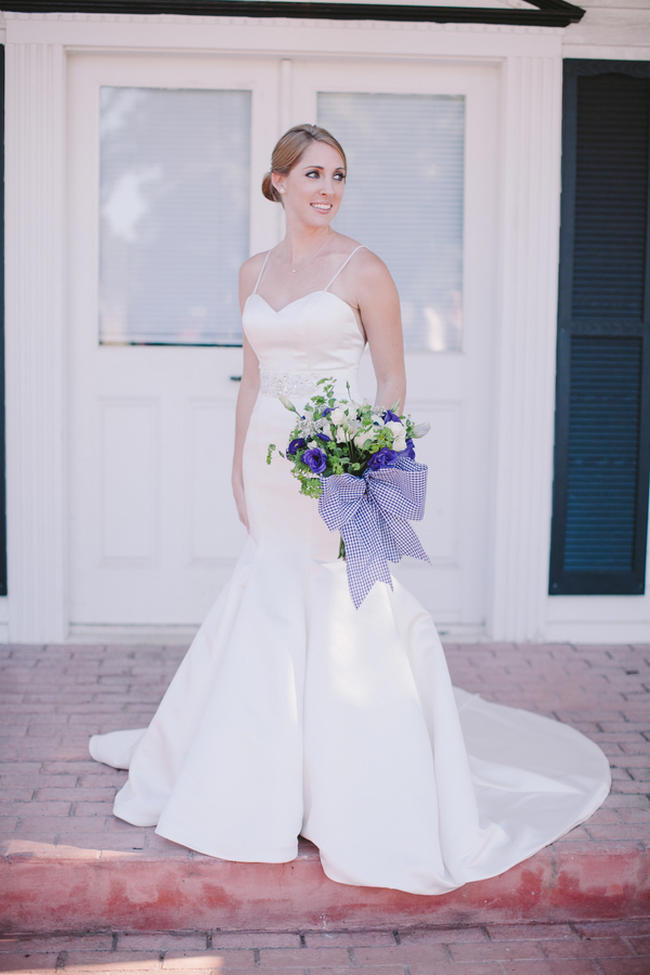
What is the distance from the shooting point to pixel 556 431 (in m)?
4.98

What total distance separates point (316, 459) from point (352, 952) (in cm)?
131

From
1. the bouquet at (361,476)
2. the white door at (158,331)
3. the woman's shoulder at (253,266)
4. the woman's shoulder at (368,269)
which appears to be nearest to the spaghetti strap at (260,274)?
the woman's shoulder at (253,266)

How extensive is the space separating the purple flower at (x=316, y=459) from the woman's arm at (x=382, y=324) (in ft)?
1.42

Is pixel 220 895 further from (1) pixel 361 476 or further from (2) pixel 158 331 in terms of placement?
(2) pixel 158 331

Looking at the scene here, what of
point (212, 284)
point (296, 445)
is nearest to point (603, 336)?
point (212, 284)

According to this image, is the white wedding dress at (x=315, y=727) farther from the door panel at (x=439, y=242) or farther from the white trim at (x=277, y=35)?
the white trim at (x=277, y=35)

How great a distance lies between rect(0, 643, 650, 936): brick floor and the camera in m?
2.87

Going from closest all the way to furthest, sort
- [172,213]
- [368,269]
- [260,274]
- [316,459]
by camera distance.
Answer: [316,459] → [368,269] → [260,274] → [172,213]

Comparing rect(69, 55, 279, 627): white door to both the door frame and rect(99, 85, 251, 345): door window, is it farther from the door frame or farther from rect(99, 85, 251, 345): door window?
the door frame

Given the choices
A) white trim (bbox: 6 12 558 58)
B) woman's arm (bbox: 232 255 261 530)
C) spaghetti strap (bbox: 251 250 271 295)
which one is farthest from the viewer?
white trim (bbox: 6 12 558 58)

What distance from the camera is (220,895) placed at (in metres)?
2.84

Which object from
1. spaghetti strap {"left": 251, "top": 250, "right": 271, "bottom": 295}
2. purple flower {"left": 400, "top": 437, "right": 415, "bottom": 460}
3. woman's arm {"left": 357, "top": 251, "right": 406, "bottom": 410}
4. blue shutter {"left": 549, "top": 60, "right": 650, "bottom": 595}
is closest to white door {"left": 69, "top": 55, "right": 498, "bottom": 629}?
blue shutter {"left": 549, "top": 60, "right": 650, "bottom": 595}

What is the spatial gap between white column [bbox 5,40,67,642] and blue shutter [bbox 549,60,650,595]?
238 centimetres

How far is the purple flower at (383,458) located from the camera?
8.97 feet
